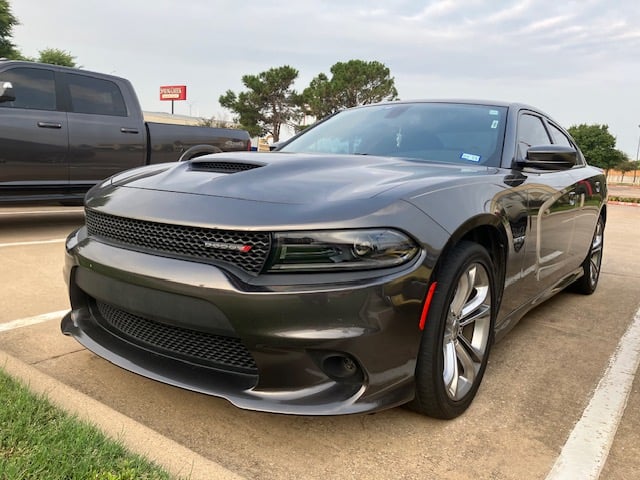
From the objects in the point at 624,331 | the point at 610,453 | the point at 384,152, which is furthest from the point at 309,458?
the point at 624,331

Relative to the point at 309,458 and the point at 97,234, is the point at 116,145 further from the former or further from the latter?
the point at 309,458

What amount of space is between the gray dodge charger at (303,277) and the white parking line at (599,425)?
1.52 ft

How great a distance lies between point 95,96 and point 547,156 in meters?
5.72

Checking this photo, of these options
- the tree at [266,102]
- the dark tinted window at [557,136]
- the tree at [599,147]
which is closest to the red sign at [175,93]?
the tree at [266,102]

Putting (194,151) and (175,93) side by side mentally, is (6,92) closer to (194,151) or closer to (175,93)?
(194,151)

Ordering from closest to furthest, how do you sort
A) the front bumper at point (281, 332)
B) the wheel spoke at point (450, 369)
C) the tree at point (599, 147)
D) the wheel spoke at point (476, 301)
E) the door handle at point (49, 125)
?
the front bumper at point (281, 332) → the wheel spoke at point (450, 369) → the wheel spoke at point (476, 301) → the door handle at point (49, 125) → the tree at point (599, 147)

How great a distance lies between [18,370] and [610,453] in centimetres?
262

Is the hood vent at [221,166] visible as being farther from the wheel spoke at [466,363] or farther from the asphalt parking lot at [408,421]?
the wheel spoke at [466,363]

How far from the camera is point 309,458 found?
209 cm

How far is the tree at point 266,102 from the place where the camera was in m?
50.1

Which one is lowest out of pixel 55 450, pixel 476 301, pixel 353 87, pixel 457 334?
pixel 55 450

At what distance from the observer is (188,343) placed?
216 cm

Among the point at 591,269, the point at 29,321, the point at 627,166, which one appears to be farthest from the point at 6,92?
the point at 627,166

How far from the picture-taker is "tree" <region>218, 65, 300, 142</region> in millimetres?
50125
